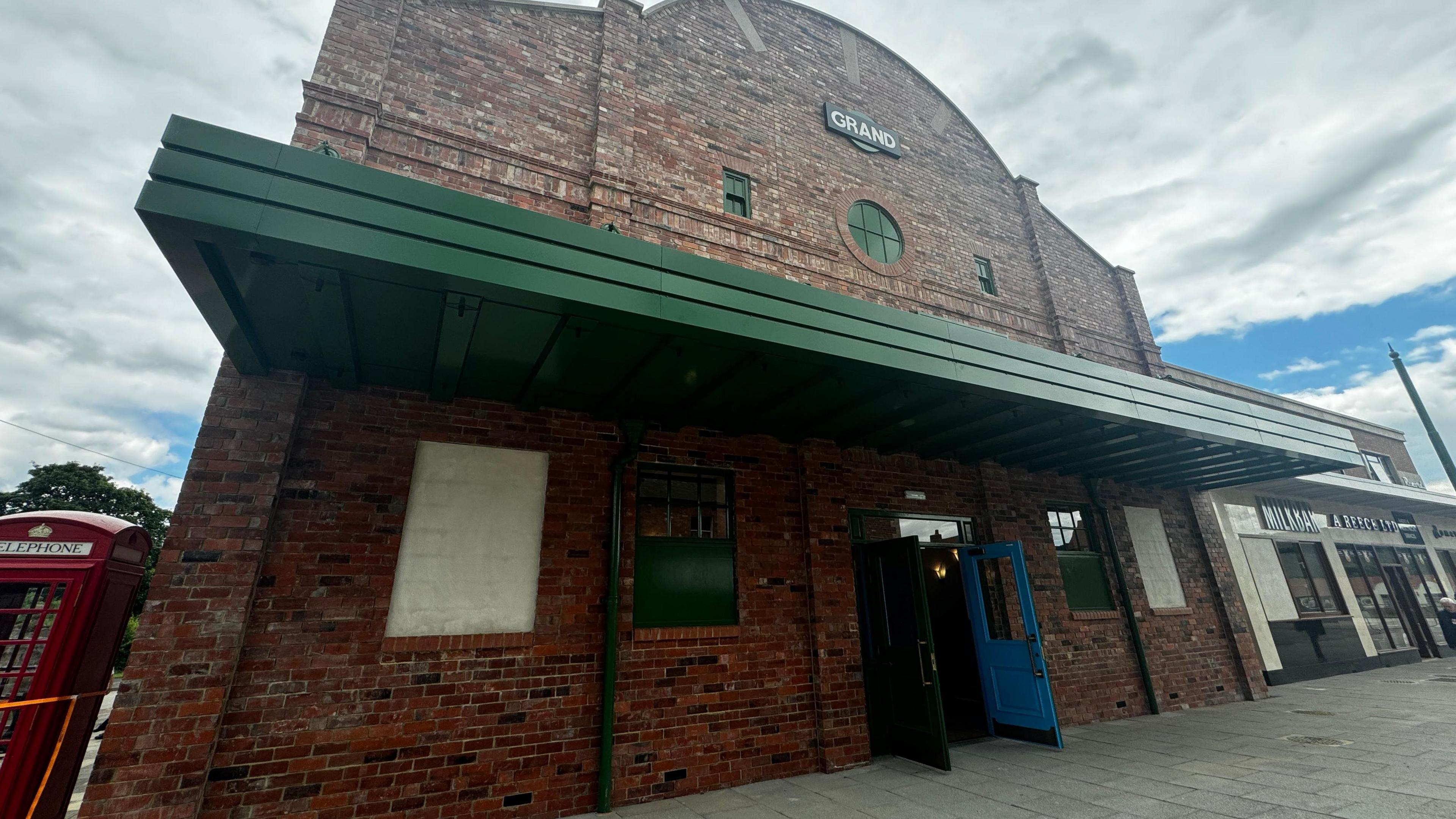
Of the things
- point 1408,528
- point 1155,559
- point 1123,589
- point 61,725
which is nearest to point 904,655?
point 1123,589

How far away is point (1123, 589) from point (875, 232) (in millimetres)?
6363

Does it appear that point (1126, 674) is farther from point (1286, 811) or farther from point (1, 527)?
point (1, 527)

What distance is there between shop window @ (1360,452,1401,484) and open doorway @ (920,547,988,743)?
16.0 metres

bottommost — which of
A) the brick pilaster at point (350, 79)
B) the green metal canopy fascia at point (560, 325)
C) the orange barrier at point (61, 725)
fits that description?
the orange barrier at point (61, 725)

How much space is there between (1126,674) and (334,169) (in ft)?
33.9

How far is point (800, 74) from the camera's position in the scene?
9.02 meters

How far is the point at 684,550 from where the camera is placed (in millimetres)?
5590

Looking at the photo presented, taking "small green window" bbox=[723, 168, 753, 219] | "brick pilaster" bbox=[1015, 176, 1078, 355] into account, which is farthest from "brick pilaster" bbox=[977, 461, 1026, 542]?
"small green window" bbox=[723, 168, 753, 219]

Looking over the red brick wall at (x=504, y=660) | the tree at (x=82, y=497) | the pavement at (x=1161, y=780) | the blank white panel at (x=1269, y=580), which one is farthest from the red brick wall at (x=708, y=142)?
the tree at (x=82, y=497)

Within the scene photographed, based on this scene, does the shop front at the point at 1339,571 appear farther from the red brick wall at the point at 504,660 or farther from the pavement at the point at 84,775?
the pavement at the point at 84,775

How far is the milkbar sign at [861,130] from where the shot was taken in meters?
8.97

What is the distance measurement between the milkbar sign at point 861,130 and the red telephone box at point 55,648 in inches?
366

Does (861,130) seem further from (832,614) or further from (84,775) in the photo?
(84,775)

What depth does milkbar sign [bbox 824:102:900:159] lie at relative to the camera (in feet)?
29.4
